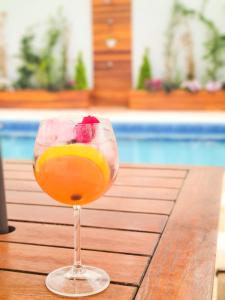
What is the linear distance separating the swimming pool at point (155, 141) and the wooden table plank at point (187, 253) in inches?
174

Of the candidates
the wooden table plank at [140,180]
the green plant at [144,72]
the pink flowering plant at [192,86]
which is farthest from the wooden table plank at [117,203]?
the green plant at [144,72]

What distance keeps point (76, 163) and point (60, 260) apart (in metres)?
0.25

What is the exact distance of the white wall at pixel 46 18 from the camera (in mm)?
9133

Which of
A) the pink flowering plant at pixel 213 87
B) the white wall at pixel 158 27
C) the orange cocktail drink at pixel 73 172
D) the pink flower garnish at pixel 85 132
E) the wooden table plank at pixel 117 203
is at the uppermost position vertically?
the white wall at pixel 158 27

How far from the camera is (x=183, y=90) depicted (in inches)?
323

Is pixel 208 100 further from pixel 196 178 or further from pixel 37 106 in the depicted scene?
pixel 196 178

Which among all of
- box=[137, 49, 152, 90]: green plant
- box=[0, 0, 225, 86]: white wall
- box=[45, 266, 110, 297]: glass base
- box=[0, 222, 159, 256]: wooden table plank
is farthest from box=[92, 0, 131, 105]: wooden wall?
box=[45, 266, 110, 297]: glass base

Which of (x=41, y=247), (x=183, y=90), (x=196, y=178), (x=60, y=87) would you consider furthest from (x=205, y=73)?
(x=41, y=247)

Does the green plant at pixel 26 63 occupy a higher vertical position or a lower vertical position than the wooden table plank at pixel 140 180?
higher

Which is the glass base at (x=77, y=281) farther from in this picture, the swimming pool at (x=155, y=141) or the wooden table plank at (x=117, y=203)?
the swimming pool at (x=155, y=141)

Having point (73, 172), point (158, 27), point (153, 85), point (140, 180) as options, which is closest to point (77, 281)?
point (73, 172)

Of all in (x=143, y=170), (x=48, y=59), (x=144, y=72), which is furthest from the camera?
(x=48, y=59)

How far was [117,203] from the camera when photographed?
1295 mm

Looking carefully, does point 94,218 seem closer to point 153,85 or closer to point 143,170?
point 143,170
